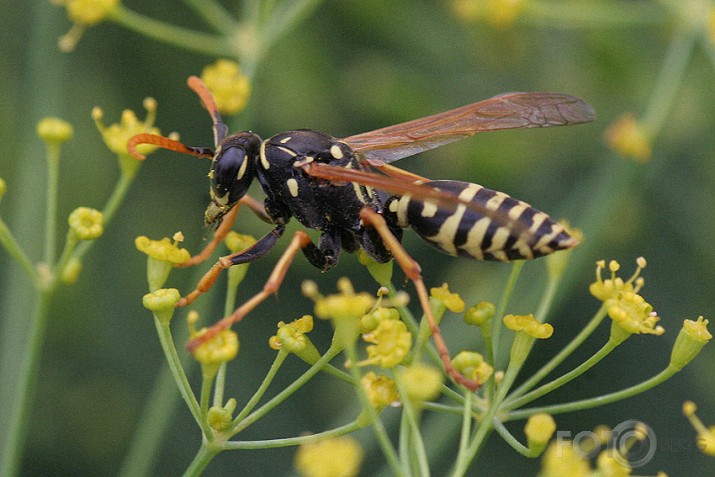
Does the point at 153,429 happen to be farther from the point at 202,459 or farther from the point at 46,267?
the point at 202,459

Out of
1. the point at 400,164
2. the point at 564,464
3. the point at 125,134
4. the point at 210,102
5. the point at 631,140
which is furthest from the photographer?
the point at 400,164

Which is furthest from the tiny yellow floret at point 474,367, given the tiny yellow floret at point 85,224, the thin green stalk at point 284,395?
the tiny yellow floret at point 85,224

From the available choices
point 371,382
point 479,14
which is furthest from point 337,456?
point 479,14

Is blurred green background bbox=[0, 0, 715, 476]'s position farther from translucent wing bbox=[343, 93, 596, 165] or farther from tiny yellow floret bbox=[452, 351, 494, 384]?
tiny yellow floret bbox=[452, 351, 494, 384]

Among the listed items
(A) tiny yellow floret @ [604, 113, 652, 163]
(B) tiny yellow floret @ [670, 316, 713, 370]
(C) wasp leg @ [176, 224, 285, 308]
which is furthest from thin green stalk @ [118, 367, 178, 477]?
(A) tiny yellow floret @ [604, 113, 652, 163]

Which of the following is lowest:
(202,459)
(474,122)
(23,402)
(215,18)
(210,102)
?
(23,402)

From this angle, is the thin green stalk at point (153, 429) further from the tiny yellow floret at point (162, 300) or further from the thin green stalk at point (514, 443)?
the thin green stalk at point (514, 443)

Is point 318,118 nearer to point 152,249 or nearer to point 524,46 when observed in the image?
point 524,46

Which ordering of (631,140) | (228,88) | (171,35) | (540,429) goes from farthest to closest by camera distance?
(631,140), (171,35), (228,88), (540,429)

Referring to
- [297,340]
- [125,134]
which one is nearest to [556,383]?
[297,340]
